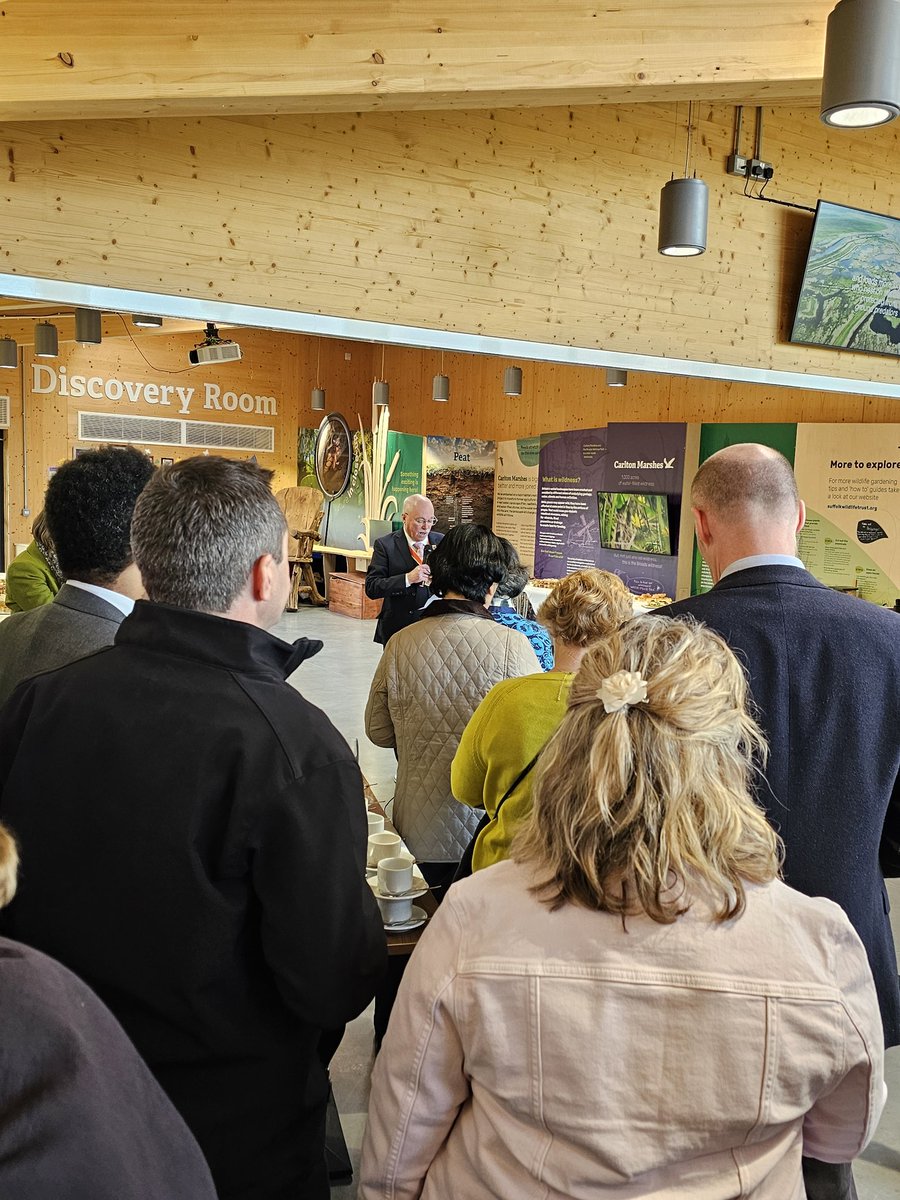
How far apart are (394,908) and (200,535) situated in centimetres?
107

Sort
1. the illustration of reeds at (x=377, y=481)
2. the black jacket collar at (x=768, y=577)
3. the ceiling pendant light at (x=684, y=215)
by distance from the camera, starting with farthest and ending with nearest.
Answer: the illustration of reeds at (x=377, y=481)
the ceiling pendant light at (x=684, y=215)
the black jacket collar at (x=768, y=577)

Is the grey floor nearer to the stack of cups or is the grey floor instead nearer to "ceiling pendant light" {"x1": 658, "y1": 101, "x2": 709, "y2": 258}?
the stack of cups

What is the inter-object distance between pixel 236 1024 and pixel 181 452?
14.9 m

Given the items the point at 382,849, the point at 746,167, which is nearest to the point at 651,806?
the point at 382,849

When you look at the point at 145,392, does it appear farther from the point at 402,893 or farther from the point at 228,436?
the point at 402,893

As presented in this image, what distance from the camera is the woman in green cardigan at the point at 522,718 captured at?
2.12 meters

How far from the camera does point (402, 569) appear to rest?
605cm

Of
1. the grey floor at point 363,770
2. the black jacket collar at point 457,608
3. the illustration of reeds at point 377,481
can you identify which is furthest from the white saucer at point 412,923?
the illustration of reeds at point 377,481

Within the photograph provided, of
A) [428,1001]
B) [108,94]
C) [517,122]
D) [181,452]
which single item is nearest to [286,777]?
[428,1001]

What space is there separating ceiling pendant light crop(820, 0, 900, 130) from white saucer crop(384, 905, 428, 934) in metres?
2.38

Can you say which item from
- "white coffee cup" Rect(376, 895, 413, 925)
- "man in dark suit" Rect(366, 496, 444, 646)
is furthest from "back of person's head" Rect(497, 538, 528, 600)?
"man in dark suit" Rect(366, 496, 444, 646)

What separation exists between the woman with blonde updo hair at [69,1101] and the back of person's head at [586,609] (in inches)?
66.2

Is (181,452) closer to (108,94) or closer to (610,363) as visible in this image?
(610,363)

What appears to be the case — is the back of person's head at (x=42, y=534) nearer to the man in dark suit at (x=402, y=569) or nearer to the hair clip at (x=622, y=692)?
the hair clip at (x=622, y=692)
